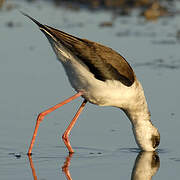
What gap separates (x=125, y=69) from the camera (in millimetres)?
6996

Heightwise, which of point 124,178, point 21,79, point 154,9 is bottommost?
point 124,178

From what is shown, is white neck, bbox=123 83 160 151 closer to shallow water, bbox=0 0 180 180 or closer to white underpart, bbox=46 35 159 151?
white underpart, bbox=46 35 159 151

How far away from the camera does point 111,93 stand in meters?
6.89

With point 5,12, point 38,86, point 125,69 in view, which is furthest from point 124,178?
point 5,12

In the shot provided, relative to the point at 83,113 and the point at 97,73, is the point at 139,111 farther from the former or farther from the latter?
the point at 83,113

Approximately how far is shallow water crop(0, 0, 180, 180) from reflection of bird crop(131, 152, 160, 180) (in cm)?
1

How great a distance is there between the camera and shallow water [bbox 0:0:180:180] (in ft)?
21.6

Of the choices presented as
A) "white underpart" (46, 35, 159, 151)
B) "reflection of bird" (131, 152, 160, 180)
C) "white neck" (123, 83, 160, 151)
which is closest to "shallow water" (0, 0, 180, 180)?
"reflection of bird" (131, 152, 160, 180)

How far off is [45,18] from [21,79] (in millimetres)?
4647

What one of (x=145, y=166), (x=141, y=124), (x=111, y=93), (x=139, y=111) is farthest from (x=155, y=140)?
(x=111, y=93)

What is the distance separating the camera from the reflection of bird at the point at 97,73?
22.4 ft

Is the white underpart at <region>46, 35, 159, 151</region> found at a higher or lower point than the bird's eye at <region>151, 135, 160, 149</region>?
higher

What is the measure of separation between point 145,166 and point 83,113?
68.7 inches

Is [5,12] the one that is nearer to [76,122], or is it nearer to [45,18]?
[45,18]
